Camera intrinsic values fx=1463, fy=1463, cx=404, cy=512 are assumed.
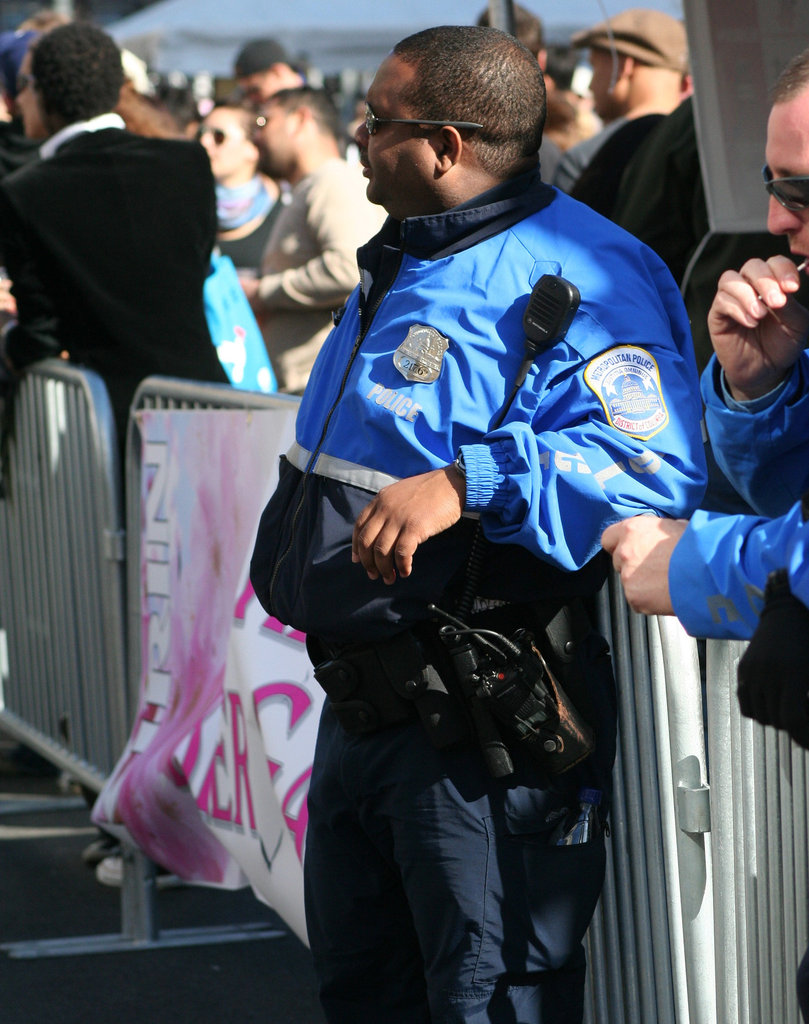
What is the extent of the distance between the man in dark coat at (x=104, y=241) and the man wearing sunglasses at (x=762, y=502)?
283 centimetres

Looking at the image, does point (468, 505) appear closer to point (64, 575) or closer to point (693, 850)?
point (693, 850)

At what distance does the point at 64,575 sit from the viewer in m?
4.71

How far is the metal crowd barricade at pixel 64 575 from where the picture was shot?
14.4 ft

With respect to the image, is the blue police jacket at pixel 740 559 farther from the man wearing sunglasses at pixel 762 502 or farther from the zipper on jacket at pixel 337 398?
the zipper on jacket at pixel 337 398

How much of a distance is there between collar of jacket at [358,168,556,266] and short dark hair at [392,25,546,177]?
0.05 meters

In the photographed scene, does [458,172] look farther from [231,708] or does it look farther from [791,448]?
[231,708]

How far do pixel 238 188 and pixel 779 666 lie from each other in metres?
6.36

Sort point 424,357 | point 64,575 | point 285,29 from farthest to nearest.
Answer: point 285,29 → point 64,575 → point 424,357

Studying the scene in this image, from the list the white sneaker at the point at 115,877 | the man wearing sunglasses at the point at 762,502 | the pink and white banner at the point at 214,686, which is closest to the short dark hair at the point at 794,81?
the man wearing sunglasses at the point at 762,502

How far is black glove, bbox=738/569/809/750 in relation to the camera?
154 cm

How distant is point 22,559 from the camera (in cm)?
507

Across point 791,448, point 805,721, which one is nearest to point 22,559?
point 791,448

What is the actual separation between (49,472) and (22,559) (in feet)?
1.47

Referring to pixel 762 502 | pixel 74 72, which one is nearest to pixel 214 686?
pixel 762 502
